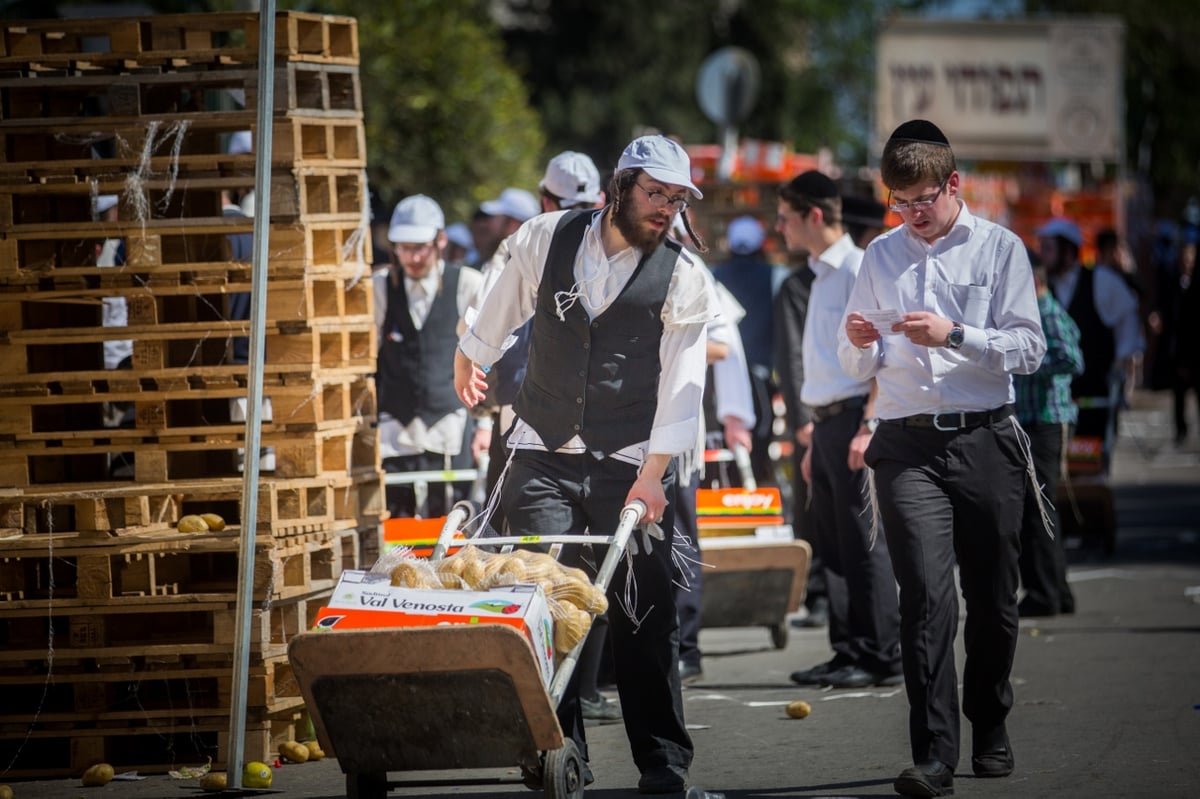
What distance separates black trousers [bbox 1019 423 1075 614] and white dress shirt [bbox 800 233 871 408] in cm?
196

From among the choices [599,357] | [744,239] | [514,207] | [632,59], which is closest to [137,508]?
[599,357]

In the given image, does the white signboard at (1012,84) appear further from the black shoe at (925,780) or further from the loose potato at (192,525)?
the black shoe at (925,780)

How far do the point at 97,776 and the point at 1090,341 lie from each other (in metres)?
8.67

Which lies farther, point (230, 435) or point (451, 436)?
point (451, 436)

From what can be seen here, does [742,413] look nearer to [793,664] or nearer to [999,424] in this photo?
[793,664]

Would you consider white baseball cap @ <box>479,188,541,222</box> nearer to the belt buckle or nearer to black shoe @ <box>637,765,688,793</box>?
the belt buckle

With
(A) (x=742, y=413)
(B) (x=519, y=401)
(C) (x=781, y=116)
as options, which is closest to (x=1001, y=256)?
(B) (x=519, y=401)

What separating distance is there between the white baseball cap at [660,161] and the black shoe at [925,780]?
6.94ft

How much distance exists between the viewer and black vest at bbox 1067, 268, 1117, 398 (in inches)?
526

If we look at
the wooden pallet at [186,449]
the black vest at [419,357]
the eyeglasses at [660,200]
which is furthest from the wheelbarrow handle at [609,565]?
the black vest at [419,357]

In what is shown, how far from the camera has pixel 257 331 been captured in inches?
263

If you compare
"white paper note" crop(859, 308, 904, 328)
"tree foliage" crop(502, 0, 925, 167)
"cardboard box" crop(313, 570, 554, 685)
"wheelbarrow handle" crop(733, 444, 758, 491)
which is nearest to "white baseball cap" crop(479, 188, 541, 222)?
"wheelbarrow handle" crop(733, 444, 758, 491)

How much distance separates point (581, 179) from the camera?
27.8ft

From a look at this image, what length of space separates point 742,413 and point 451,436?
5.33ft
